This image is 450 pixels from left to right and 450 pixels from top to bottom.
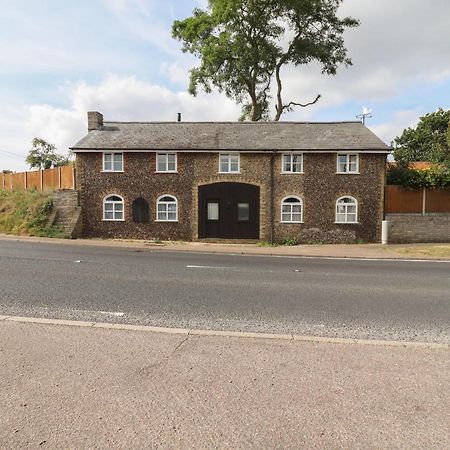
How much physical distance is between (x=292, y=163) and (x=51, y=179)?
61.7 ft

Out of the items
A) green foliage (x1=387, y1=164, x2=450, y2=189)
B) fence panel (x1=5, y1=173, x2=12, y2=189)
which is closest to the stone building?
green foliage (x1=387, y1=164, x2=450, y2=189)

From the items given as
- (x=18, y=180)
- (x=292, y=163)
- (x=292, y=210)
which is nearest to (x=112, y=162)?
(x=292, y=163)

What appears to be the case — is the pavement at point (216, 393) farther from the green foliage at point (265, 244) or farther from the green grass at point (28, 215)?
the green grass at point (28, 215)

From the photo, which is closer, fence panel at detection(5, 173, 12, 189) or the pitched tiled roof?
the pitched tiled roof

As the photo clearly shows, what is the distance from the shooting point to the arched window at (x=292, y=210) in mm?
22141

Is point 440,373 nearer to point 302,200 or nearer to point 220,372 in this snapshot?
point 220,372

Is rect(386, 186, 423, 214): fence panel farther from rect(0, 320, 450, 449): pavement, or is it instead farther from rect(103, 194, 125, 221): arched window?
rect(0, 320, 450, 449): pavement

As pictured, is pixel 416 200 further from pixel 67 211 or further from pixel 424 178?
pixel 67 211

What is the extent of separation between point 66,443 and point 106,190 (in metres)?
21.7

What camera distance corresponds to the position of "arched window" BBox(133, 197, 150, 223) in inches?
908

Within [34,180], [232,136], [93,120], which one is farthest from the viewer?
[34,180]

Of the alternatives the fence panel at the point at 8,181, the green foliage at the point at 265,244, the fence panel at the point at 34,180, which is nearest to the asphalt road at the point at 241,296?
the green foliage at the point at 265,244

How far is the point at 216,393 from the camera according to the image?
141 inches

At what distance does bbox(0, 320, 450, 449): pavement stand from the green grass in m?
20.0
